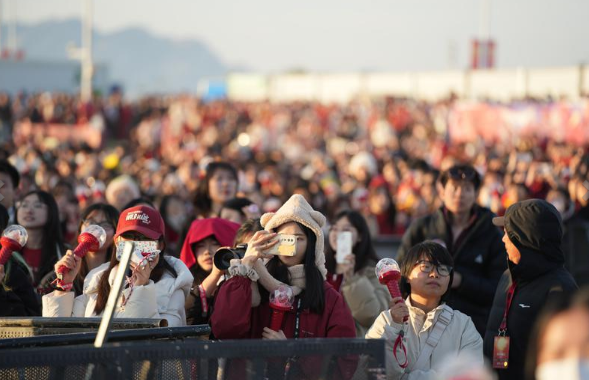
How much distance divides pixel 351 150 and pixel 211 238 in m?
24.0

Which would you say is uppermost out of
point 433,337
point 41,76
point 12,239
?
point 41,76

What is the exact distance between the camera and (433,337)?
214 inches

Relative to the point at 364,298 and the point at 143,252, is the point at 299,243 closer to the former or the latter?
the point at 143,252

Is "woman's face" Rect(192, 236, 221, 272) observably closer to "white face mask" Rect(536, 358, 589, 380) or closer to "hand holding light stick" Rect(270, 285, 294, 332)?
"hand holding light stick" Rect(270, 285, 294, 332)

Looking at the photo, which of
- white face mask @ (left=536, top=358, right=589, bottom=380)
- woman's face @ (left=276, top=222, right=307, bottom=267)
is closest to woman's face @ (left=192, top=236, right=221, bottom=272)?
woman's face @ (left=276, top=222, right=307, bottom=267)

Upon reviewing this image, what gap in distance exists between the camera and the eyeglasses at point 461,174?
25.6 feet

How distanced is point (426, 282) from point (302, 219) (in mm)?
800

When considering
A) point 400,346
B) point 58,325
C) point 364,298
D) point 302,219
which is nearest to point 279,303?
point 302,219

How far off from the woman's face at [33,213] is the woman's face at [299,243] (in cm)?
329

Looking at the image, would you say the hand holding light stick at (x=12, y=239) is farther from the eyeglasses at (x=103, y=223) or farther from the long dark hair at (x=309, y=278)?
the eyeglasses at (x=103, y=223)

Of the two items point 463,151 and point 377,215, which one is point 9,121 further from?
point 377,215

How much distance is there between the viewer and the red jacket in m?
5.21

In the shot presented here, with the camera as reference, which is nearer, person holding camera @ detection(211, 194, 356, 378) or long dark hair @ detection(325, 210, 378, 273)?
person holding camera @ detection(211, 194, 356, 378)

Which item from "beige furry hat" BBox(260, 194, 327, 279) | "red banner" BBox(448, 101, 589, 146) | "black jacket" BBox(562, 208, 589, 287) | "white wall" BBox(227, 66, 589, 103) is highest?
"white wall" BBox(227, 66, 589, 103)
